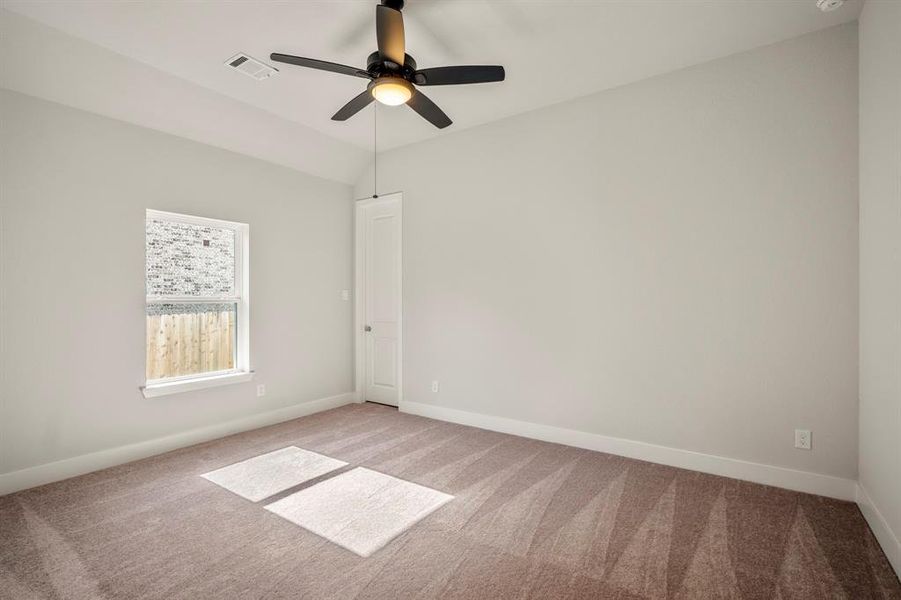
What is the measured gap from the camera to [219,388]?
162 inches

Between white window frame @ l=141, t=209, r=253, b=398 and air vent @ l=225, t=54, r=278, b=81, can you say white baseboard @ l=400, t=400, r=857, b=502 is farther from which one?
air vent @ l=225, t=54, r=278, b=81

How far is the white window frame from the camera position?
3.70 m

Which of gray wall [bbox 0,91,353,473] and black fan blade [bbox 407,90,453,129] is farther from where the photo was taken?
gray wall [bbox 0,91,353,473]

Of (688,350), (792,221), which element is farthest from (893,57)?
(688,350)

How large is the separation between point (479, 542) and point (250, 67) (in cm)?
361

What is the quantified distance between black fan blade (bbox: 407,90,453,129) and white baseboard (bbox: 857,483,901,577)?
334cm

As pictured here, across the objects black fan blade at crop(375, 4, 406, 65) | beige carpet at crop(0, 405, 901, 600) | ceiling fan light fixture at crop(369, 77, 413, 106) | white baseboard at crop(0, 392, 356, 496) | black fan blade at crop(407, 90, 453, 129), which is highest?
black fan blade at crop(375, 4, 406, 65)

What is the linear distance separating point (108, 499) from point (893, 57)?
17.1 ft

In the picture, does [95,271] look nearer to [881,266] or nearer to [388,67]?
[388,67]

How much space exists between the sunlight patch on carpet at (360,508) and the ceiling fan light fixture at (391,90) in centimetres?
249

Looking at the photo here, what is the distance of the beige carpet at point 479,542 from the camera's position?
195 cm

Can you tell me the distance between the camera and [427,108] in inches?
111

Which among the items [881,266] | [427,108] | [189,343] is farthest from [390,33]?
[189,343]

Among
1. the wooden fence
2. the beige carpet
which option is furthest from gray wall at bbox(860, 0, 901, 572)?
the wooden fence
